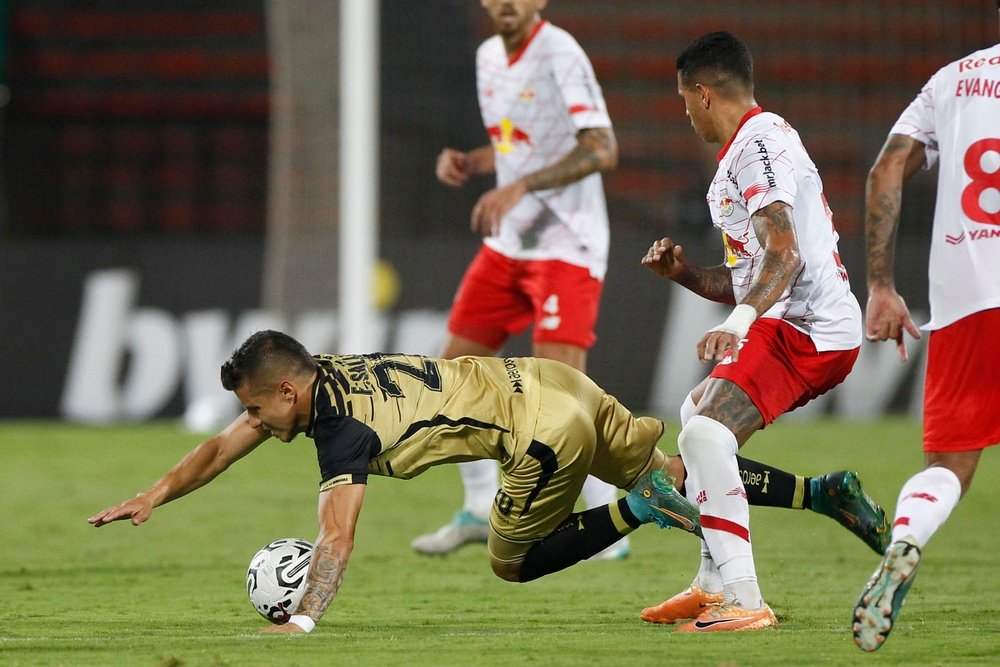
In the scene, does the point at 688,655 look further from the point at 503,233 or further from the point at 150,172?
the point at 150,172

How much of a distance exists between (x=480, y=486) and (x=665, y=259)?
2.20m

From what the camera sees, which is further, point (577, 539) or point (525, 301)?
point (525, 301)

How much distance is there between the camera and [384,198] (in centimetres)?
1226

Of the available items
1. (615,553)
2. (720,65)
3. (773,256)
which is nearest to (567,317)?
(615,553)

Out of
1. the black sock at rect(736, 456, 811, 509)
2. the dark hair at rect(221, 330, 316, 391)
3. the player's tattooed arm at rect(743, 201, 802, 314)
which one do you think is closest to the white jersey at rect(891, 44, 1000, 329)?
the player's tattooed arm at rect(743, 201, 802, 314)

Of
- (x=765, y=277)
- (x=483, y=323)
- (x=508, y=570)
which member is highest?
(x=765, y=277)

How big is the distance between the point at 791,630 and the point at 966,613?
72cm

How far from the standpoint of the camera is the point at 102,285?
1190 centimetres

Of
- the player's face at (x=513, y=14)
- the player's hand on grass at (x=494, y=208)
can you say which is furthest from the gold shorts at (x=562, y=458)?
the player's face at (x=513, y=14)

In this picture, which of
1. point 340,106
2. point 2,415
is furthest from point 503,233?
point 2,415

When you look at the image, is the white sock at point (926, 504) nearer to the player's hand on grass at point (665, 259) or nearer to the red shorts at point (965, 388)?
the red shorts at point (965, 388)

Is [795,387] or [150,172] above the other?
[795,387]

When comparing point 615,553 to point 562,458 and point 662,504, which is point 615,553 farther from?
point 562,458

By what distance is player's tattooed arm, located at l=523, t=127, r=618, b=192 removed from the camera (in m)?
6.19
